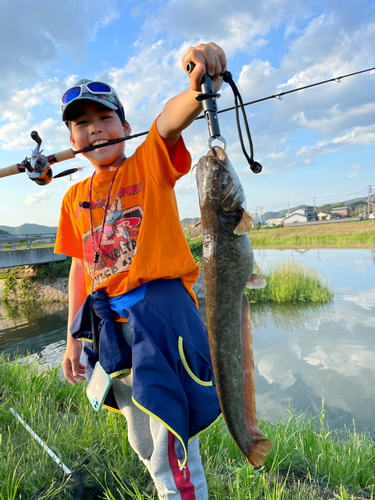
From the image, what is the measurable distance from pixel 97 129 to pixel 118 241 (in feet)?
2.51

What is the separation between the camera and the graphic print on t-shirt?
1847 mm

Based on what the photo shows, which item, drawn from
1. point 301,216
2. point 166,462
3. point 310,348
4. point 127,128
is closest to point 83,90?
point 127,128

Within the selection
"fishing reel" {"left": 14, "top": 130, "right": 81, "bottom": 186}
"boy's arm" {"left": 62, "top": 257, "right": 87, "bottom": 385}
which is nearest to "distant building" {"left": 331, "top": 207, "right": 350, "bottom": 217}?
"fishing reel" {"left": 14, "top": 130, "right": 81, "bottom": 186}

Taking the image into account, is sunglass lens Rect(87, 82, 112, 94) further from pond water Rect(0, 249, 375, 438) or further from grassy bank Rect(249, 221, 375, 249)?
grassy bank Rect(249, 221, 375, 249)

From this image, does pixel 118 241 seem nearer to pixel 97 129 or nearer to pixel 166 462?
pixel 97 129

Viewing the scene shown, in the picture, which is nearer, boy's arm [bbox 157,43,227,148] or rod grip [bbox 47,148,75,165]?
boy's arm [bbox 157,43,227,148]

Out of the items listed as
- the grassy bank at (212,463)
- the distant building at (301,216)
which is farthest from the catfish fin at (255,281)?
the distant building at (301,216)

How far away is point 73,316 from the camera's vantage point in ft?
7.59

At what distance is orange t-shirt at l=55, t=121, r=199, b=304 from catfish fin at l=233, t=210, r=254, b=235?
0.55 m

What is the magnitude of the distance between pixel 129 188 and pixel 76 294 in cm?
97

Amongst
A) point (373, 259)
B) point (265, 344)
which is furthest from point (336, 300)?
point (373, 259)

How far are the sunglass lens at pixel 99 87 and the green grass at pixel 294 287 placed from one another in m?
12.2

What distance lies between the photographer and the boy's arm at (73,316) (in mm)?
2287

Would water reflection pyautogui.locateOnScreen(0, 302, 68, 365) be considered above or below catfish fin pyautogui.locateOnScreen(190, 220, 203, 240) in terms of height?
below
